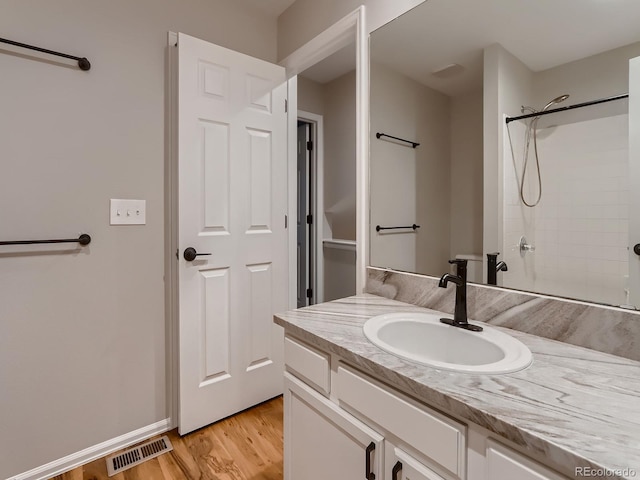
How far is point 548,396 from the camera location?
0.64 meters

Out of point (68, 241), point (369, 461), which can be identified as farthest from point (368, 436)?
point (68, 241)

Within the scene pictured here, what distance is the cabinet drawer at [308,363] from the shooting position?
992 millimetres

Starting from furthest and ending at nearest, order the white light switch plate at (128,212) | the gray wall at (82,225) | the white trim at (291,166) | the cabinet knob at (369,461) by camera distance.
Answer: the white trim at (291,166) → the white light switch plate at (128,212) → the gray wall at (82,225) → the cabinet knob at (369,461)

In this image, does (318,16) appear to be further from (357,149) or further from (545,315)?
(545,315)

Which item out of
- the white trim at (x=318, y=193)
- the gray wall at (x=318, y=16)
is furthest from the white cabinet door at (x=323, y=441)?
the white trim at (x=318, y=193)

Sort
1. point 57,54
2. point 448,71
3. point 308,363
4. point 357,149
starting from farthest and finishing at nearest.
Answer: point 357,149 → point 57,54 → point 448,71 → point 308,363

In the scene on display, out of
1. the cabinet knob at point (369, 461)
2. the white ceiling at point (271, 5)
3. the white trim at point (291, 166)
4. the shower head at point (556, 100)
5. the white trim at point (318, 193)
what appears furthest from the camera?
the white trim at point (318, 193)

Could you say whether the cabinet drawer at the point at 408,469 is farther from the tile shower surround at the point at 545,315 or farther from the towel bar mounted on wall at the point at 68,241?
the towel bar mounted on wall at the point at 68,241

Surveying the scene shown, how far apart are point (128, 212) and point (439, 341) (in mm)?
1553

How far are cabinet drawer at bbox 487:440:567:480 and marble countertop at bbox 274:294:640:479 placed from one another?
0.07 ft

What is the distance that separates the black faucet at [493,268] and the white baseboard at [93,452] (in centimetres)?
180

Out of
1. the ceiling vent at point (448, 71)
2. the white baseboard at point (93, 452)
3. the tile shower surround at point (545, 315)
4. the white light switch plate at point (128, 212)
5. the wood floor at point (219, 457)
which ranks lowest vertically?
the wood floor at point (219, 457)

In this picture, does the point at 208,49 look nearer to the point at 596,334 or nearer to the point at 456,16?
the point at 456,16

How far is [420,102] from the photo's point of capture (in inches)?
56.0
